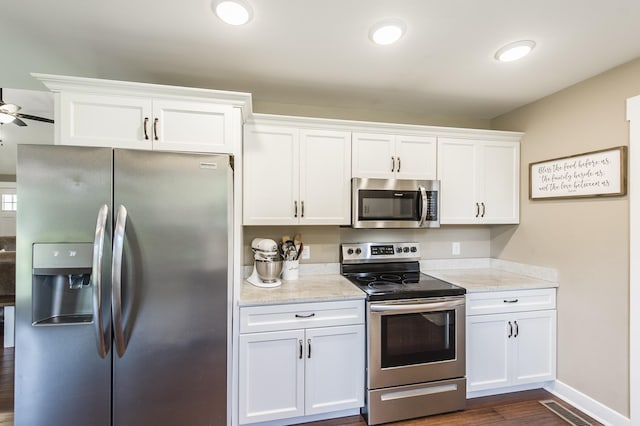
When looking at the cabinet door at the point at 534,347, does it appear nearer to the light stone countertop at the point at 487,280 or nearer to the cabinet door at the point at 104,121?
the light stone countertop at the point at 487,280

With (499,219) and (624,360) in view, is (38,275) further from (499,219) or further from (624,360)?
(624,360)

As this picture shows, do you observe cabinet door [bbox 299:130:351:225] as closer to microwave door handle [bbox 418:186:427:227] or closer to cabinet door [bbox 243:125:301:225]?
cabinet door [bbox 243:125:301:225]

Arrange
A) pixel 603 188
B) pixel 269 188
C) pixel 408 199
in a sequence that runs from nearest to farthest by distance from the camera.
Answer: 1. pixel 603 188
2. pixel 269 188
3. pixel 408 199

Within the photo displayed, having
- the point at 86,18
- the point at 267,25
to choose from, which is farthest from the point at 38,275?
the point at 267,25

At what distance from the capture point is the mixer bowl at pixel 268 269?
82.0 inches

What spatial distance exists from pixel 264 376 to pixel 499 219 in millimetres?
2375

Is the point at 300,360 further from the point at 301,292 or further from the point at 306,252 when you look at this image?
the point at 306,252

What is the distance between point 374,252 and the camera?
2.52 metres

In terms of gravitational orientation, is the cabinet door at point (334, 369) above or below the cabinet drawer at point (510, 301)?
below

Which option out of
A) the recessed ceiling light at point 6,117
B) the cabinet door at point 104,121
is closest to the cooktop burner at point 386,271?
the cabinet door at point 104,121

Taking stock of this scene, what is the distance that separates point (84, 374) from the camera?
134cm


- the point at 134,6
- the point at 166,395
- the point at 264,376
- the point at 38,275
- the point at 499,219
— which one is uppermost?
the point at 134,6

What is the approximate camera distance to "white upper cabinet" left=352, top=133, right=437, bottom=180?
2322mm

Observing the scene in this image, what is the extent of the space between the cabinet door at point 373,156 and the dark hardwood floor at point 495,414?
181 cm
